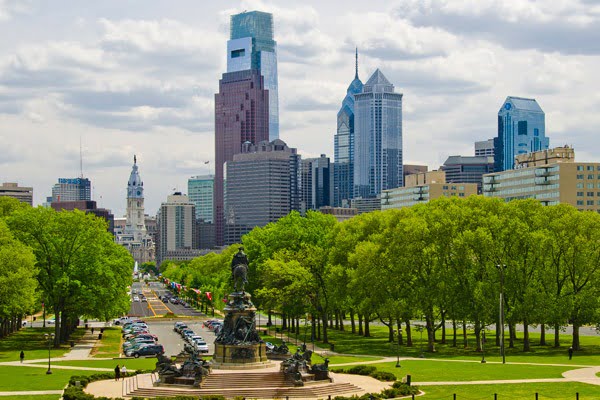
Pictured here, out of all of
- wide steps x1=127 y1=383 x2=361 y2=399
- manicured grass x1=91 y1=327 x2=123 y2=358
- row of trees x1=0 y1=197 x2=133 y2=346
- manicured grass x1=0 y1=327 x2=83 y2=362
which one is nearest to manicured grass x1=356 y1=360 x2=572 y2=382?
wide steps x1=127 y1=383 x2=361 y2=399

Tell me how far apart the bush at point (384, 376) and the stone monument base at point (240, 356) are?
8.21 m

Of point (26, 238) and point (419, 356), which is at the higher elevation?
point (26, 238)

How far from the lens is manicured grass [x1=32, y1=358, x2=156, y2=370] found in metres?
89.2

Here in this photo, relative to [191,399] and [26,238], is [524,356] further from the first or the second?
[26,238]

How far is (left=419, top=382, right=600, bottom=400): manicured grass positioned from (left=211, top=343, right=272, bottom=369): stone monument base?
12.0 m

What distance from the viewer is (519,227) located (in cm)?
10219

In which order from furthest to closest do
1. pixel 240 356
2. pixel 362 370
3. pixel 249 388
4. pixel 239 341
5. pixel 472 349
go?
pixel 472 349 → pixel 362 370 → pixel 239 341 → pixel 240 356 → pixel 249 388

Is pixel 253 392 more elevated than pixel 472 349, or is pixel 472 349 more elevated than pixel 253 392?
pixel 253 392

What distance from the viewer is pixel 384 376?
250 ft

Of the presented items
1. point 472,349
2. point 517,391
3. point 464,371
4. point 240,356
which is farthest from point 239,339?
point 472,349

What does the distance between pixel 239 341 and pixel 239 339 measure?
27 cm

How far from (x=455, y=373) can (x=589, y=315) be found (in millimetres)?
23941

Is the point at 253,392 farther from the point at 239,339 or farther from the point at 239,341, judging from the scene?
the point at 239,339

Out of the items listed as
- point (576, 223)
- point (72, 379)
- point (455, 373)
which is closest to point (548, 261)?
point (576, 223)
